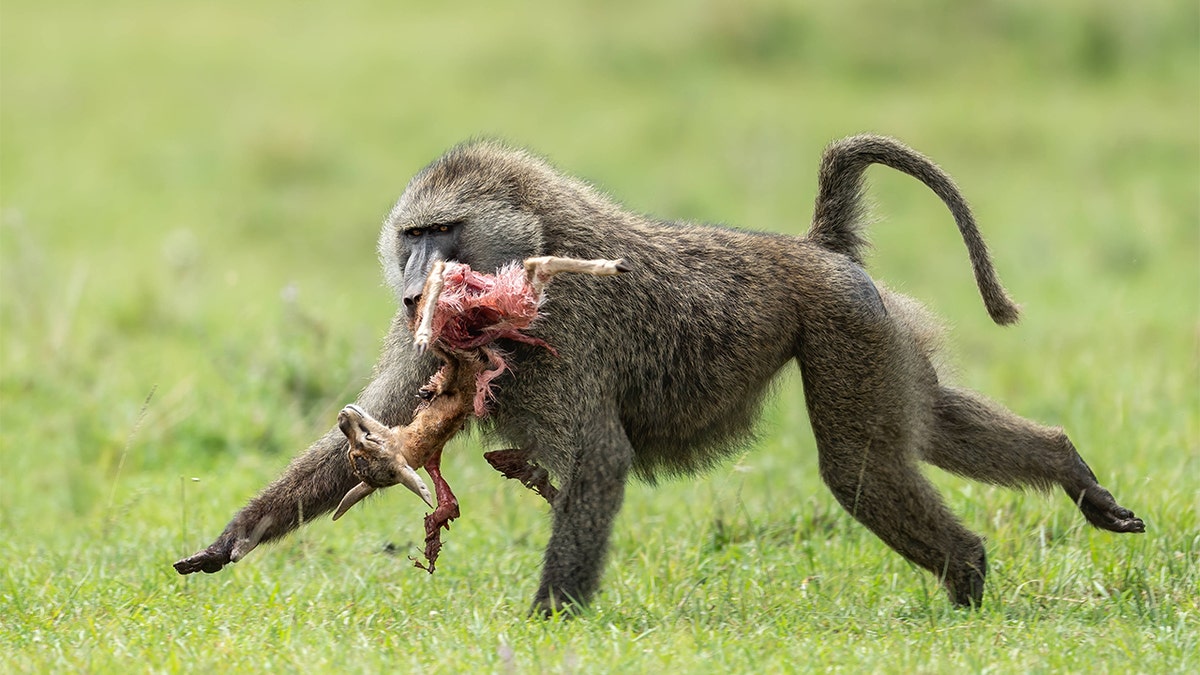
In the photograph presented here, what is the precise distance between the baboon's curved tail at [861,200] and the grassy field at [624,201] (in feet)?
1.28

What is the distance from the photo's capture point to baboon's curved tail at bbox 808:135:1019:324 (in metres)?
4.82

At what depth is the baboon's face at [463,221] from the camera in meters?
4.48

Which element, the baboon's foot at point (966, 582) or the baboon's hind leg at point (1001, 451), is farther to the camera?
the baboon's hind leg at point (1001, 451)

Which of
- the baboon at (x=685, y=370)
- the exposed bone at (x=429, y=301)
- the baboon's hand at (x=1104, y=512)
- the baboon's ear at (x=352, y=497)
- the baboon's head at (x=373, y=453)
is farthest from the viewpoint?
the baboon's hand at (x=1104, y=512)

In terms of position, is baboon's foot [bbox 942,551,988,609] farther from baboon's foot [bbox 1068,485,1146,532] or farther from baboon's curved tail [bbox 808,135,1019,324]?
baboon's curved tail [bbox 808,135,1019,324]

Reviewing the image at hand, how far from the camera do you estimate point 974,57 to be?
47.5 feet

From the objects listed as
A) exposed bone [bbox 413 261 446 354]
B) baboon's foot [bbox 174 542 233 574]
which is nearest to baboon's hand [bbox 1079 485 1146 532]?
exposed bone [bbox 413 261 446 354]

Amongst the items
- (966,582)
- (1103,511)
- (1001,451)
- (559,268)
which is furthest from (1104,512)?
(559,268)

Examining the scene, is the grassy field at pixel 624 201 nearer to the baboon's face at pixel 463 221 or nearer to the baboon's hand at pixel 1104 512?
the baboon's hand at pixel 1104 512

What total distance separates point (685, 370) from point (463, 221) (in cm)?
80

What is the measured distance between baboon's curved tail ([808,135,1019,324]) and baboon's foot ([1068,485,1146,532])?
59cm

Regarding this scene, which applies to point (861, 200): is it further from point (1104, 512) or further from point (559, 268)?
point (559, 268)

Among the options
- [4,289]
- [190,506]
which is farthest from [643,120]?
[190,506]

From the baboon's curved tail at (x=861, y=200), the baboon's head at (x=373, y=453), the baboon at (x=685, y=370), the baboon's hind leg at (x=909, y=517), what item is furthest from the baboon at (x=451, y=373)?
the baboon's curved tail at (x=861, y=200)
